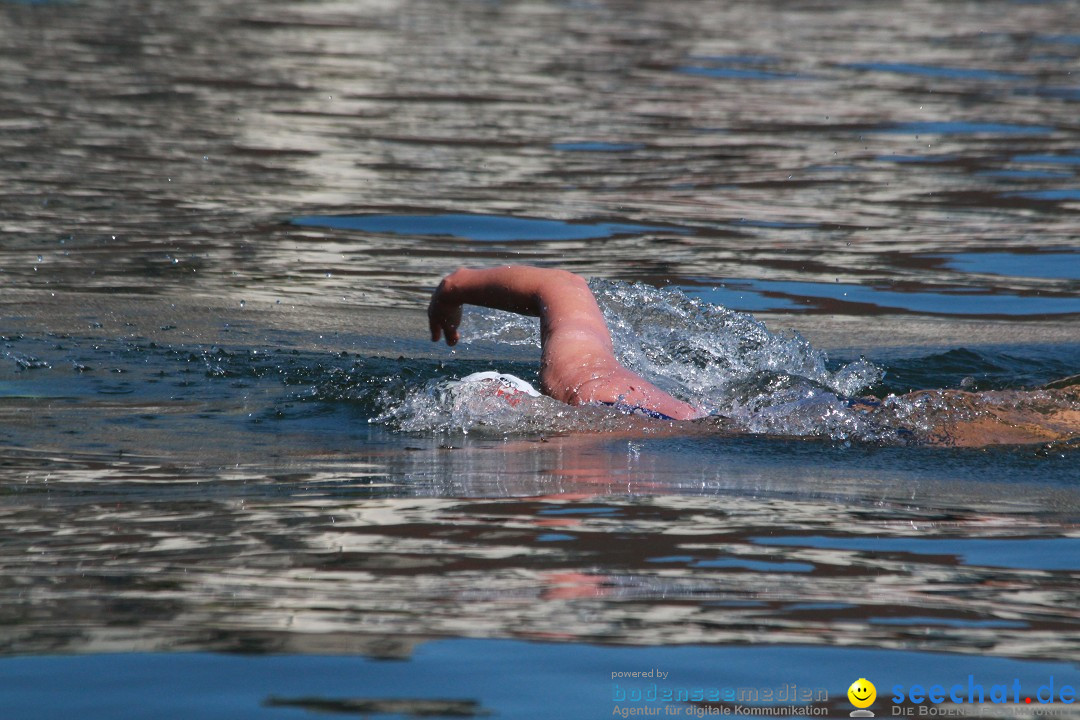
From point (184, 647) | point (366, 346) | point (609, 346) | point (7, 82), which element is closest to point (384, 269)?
point (366, 346)

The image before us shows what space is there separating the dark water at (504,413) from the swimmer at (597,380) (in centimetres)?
13

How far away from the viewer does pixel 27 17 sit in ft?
74.0

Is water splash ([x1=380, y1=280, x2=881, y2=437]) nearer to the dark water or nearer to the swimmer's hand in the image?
the dark water

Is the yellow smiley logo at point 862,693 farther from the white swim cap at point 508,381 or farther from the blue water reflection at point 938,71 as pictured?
the blue water reflection at point 938,71

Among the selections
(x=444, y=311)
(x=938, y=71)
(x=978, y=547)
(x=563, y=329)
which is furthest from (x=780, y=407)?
(x=938, y=71)

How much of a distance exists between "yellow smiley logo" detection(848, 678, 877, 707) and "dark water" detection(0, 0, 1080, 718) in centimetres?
4

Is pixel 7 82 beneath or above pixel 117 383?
above

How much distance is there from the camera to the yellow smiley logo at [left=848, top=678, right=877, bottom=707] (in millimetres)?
2791

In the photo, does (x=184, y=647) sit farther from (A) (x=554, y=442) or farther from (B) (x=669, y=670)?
(A) (x=554, y=442)

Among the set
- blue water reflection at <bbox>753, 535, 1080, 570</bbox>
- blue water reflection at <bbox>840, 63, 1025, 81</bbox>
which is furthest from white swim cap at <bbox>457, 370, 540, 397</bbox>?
blue water reflection at <bbox>840, 63, 1025, 81</bbox>

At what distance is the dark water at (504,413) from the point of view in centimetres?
303

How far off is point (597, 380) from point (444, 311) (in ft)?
2.51

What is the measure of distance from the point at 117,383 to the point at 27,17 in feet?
61.1

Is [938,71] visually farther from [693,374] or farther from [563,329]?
[563,329]
